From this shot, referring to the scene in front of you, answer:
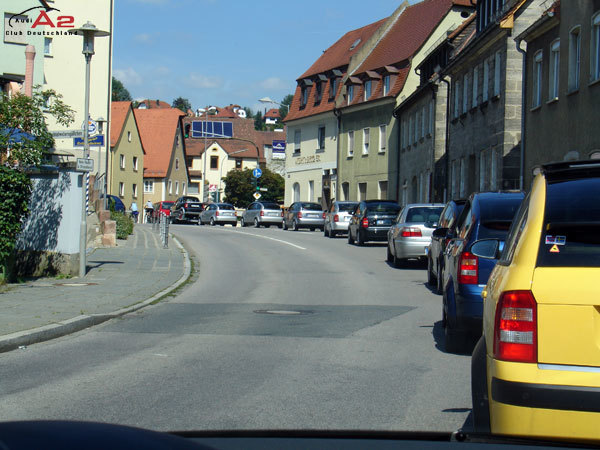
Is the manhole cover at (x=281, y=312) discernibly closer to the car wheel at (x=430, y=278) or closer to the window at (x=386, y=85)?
the car wheel at (x=430, y=278)

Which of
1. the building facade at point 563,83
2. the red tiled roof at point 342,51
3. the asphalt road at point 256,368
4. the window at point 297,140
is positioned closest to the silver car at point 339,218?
the building facade at point 563,83

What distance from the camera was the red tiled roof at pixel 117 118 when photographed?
68.1 m

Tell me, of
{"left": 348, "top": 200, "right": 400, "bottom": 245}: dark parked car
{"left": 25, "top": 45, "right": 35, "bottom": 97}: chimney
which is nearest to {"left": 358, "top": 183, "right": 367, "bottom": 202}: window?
{"left": 348, "top": 200, "right": 400, "bottom": 245}: dark parked car

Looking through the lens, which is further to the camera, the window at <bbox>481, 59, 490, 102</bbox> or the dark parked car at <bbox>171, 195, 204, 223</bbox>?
the dark parked car at <bbox>171, 195, 204, 223</bbox>

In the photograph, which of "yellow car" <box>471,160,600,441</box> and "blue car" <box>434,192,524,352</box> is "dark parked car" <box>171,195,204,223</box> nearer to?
"blue car" <box>434,192,524,352</box>

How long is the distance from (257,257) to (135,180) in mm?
50571

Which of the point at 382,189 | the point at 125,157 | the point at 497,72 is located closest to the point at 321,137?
the point at 382,189

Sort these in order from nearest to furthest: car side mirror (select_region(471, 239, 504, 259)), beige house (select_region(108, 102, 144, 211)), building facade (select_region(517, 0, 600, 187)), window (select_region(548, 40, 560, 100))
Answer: car side mirror (select_region(471, 239, 504, 259)) → building facade (select_region(517, 0, 600, 187)) → window (select_region(548, 40, 560, 100)) → beige house (select_region(108, 102, 144, 211))

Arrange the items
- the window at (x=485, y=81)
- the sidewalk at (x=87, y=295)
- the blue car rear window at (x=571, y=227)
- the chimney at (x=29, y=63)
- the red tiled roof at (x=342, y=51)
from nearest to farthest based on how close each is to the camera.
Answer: the blue car rear window at (x=571, y=227) < the sidewalk at (x=87, y=295) < the chimney at (x=29, y=63) < the window at (x=485, y=81) < the red tiled roof at (x=342, y=51)

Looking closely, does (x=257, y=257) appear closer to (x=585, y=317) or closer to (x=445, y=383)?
(x=445, y=383)

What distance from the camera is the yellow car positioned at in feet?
12.0

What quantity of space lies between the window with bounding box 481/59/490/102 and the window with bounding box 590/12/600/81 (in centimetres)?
1047

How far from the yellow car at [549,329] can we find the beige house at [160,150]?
80081mm

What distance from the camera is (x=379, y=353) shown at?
29.2ft
